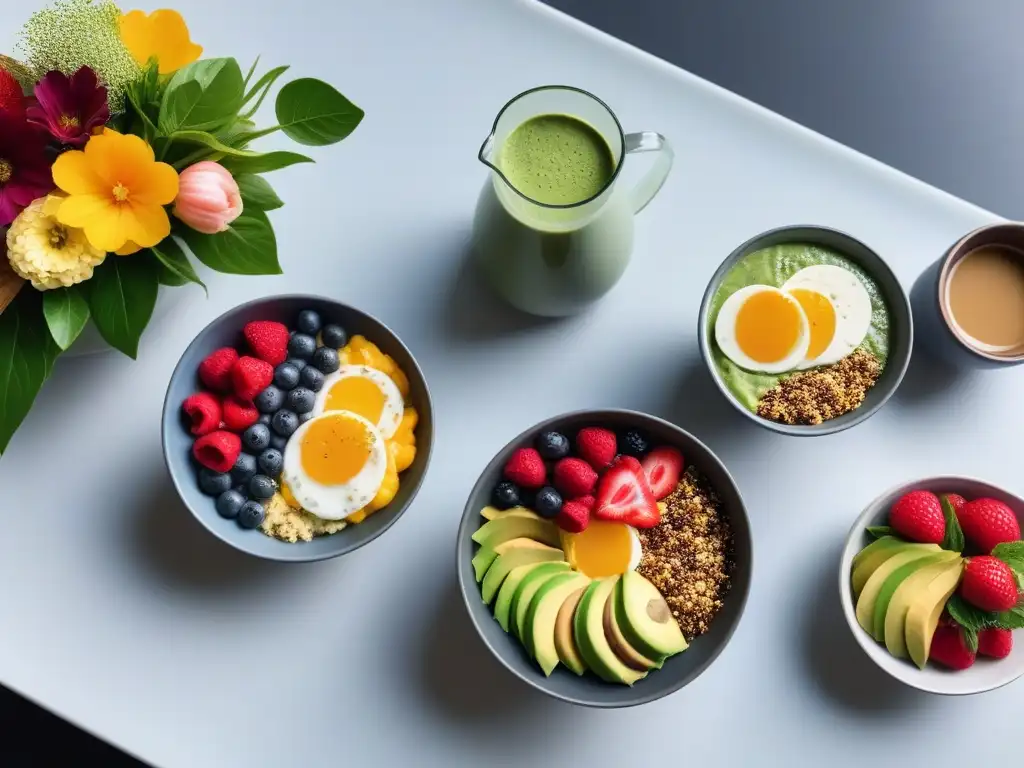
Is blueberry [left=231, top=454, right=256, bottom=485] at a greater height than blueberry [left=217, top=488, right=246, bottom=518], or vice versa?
blueberry [left=231, top=454, right=256, bottom=485]

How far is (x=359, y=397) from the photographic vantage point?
137 cm

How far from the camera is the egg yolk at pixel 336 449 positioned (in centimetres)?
133

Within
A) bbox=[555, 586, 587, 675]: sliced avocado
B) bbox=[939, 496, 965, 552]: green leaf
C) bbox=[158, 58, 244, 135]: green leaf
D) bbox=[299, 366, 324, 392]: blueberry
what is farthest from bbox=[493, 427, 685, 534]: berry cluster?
bbox=[158, 58, 244, 135]: green leaf

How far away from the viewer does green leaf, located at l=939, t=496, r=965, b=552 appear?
139cm

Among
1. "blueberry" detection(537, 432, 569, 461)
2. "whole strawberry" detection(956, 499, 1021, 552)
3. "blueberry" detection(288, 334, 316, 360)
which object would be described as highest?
"whole strawberry" detection(956, 499, 1021, 552)

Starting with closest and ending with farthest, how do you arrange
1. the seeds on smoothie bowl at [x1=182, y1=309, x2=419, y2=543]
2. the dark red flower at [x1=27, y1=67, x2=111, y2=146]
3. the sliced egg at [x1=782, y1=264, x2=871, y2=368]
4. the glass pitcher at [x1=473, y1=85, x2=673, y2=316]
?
the dark red flower at [x1=27, y1=67, x2=111, y2=146] < the glass pitcher at [x1=473, y1=85, x2=673, y2=316] < the seeds on smoothie bowl at [x1=182, y1=309, x2=419, y2=543] < the sliced egg at [x1=782, y1=264, x2=871, y2=368]

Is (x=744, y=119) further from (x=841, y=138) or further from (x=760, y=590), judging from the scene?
(x=760, y=590)

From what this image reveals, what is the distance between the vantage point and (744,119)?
152cm

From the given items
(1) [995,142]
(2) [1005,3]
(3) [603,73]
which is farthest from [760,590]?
(2) [1005,3]

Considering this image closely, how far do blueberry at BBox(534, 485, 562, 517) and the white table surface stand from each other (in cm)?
14

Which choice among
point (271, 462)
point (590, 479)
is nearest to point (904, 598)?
point (590, 479)

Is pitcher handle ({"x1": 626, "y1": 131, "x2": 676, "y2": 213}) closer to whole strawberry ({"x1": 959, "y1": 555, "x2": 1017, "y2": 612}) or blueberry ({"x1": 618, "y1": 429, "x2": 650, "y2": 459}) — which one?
blueberry ({"x1": 618, "y1": 429, "x2": 650, "y2": 459})

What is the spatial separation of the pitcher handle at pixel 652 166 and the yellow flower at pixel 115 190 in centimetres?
61

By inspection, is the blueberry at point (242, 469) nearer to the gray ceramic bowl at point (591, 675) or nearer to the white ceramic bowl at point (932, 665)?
the gray ceramic bowl at point (591, 675)
